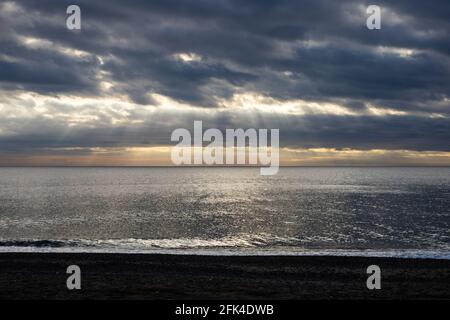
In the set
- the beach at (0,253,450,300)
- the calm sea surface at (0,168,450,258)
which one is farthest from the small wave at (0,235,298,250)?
the beach at (0,253,450,300)

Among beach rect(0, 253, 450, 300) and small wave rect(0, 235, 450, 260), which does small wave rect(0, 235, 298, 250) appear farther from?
beach rect(0, 253, 450, 300)

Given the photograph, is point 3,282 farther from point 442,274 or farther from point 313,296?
point 442,274

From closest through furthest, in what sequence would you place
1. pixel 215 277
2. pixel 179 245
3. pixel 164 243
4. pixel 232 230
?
pixel 215 277 → pixel 179 245 → pixel 164 243 → pixel 232 230

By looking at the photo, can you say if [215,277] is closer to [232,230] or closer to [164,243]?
[164,243]

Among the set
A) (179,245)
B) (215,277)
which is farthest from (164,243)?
(215,277)

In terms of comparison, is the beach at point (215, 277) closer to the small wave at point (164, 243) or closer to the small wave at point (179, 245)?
the small wave at point (179, 245)

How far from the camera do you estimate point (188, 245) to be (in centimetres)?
4166

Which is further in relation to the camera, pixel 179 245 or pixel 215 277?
pixel 179 245

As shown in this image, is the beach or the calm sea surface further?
the calm sea surface

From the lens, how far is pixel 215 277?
2338cm

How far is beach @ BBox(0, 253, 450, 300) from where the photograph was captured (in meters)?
19.4

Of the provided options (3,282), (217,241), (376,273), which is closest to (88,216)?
(217,241)

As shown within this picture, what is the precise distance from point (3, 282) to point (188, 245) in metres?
21.7
